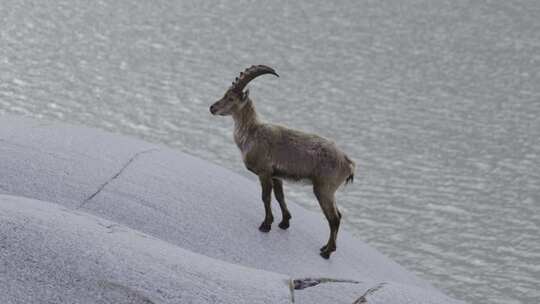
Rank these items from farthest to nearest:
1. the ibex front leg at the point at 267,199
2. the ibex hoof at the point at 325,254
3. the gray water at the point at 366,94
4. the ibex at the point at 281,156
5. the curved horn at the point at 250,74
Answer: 1. the gray water at the point at 366,94
2. the ibex hoof at the point at 325,254
3. the ibex front leg at the point at 267,199
4. the curved horn at the point at 250,74
5. the ibex at the point at 281,156

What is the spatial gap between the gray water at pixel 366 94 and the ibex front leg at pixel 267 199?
31.5 feet

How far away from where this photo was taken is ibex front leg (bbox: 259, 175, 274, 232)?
14.3m

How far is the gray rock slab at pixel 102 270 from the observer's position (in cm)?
1104

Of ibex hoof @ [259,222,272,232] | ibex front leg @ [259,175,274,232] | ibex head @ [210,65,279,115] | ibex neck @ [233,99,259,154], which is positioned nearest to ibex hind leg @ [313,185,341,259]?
ibex front leg @ [259,175,274,232]

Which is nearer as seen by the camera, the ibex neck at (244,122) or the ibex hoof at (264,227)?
the ibex neck at (244,122)

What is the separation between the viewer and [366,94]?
129ft

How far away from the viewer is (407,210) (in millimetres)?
27562

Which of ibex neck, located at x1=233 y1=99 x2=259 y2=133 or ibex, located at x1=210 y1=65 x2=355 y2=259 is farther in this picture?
ibex neck, located at x1=233 y1=99 x2=259 y2=133

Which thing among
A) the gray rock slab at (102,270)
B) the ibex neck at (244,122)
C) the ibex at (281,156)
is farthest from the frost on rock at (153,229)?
the ibex neck at (244,122)

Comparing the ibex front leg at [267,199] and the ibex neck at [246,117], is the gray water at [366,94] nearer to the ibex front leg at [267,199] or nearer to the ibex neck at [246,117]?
the ibex front leg at [267,199]

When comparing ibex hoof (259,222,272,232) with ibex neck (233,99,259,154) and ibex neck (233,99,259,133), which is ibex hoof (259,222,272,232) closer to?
ibex neck (233,99,259,154)

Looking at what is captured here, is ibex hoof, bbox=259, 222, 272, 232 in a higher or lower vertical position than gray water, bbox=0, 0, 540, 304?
higher

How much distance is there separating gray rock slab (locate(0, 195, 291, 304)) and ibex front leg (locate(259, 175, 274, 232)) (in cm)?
190

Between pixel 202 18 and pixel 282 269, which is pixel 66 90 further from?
pixel 282 269
